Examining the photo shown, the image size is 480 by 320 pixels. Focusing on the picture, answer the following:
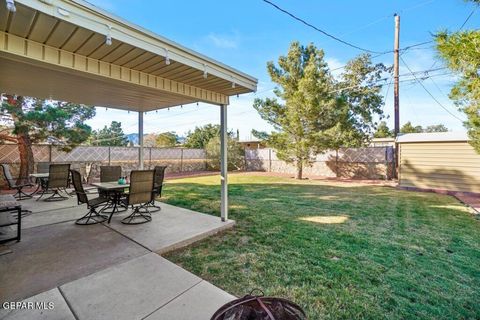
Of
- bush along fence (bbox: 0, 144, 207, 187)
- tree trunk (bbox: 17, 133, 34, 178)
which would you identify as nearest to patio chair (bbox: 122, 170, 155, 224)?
bush along fence (bbox: 0, 144, 207, 187)

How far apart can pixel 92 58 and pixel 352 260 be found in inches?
160

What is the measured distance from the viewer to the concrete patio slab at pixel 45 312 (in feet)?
6.10

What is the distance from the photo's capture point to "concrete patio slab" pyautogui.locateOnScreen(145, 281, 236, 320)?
74.5 inches

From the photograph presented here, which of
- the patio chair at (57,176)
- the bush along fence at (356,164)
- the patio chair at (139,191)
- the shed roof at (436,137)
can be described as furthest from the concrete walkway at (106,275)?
the bush along fence at (356,164)

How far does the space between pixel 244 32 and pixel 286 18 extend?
3098 mm

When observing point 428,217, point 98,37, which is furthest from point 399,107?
point 98,37

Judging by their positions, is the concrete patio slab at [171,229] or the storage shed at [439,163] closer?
the concrete patio slab at [171,229]

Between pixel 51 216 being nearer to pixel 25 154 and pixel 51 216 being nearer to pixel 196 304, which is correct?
pixel 196 304

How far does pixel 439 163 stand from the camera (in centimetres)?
814

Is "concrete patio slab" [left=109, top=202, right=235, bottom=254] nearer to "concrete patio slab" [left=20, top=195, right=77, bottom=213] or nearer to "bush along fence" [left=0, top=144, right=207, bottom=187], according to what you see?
"concrete patio slab" [left=20, top=195, right=77, bottom=213]

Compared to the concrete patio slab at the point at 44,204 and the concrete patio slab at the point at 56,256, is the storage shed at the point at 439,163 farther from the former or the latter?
the concrete patio slab at the point at 44,204

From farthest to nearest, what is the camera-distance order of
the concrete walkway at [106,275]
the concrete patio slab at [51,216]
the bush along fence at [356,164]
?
the bush along fence at [356,164], the concrete patio slab at [51,216], the concrete walkway at [106,275]

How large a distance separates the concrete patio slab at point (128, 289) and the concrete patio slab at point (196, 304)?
71mm

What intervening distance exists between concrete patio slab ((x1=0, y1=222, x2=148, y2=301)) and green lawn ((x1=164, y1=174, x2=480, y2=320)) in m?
0.85
